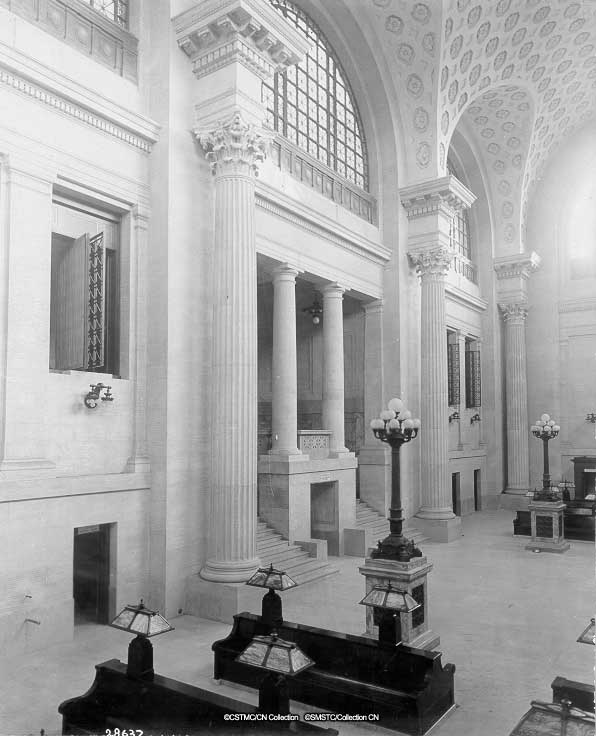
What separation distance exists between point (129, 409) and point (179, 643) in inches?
147

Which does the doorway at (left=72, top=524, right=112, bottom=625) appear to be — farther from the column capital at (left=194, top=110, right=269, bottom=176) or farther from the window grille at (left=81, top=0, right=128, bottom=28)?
the window grille at (left=81, top=0, right=128, bottom=28)

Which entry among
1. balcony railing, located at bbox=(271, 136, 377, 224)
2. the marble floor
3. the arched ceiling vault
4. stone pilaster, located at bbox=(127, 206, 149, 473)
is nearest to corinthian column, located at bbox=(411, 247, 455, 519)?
balcony railing, located at bbox=(271, 136, 377, 224)

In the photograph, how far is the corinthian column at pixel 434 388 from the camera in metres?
18.7

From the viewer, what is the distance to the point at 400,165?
19.3m

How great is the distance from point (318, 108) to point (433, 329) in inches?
268

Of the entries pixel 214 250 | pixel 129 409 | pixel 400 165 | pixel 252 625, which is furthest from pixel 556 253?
pixel 252 625

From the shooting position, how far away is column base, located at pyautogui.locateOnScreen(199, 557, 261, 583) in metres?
10.7

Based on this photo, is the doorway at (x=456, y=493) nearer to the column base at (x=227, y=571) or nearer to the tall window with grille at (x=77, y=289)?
the column base at (x=227, y=571)

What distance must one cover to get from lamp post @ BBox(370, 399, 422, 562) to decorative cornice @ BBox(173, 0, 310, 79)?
21.3 feet

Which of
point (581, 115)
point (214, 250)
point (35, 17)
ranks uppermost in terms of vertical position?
point (581, 115)

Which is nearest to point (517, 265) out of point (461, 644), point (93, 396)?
point (461, 644)

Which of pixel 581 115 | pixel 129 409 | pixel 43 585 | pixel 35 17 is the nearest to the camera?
pixel 43 585

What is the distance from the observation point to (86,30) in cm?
1070

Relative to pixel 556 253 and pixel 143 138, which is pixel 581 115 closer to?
pixel 556 253
